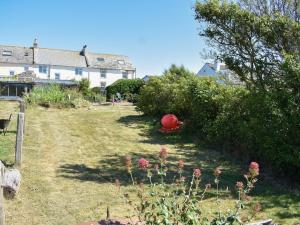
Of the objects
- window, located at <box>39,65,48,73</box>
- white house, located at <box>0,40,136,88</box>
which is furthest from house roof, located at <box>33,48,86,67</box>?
window, located at <box>39,65,48,73</box>

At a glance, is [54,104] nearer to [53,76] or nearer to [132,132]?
[132,132]

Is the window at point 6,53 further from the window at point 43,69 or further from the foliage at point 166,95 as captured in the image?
the foliage at point 166,95

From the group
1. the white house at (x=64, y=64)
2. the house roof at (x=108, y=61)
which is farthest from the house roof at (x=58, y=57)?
the house roof at (x=108, y=61)

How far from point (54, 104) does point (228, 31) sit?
1750 centimetres

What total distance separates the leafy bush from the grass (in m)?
0.58

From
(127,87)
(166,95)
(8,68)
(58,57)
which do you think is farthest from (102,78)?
(166,95)

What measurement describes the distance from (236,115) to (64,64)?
5750cm

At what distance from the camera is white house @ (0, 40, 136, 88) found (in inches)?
2544

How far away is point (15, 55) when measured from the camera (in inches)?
2549

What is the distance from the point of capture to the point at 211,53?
1197cm

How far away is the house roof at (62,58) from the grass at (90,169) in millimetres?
47650

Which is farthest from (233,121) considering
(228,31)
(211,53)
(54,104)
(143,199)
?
(54,104)

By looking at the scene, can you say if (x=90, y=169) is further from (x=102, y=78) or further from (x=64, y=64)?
(x=102, y=78)

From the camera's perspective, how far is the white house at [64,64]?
64625 millimetres
